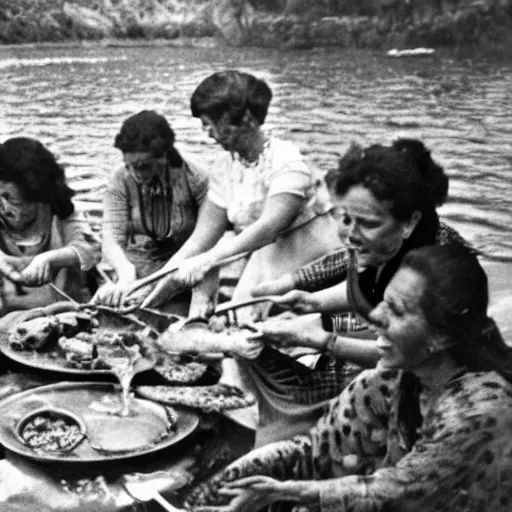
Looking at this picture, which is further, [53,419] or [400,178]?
[53,419]

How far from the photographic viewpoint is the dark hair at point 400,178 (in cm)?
291

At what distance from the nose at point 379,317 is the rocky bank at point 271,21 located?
Answer: 751 mm

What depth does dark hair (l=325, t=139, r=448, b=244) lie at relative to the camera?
291 cm

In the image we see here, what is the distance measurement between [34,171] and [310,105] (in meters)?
1.01

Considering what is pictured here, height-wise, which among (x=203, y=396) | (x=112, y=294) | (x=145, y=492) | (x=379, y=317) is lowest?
(x=145, y=492)

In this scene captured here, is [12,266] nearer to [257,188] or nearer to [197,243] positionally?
[197,243]

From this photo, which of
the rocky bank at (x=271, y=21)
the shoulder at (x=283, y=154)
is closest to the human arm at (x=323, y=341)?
the shoulder at (x=283, y=154)

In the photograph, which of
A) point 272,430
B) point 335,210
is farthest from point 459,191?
point 272,430

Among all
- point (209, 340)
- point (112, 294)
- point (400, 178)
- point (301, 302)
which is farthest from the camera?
point (112, 294)

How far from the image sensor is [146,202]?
3582 millimetres

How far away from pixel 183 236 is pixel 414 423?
104 centimetres

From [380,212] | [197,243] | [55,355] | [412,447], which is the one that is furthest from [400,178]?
[55,355]

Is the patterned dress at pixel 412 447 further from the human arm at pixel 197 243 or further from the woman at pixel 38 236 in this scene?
the woman at pixel 38 236

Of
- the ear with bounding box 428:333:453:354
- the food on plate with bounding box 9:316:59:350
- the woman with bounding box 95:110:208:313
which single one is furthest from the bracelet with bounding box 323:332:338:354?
the food on plate with bounding box 9:316:59:350
